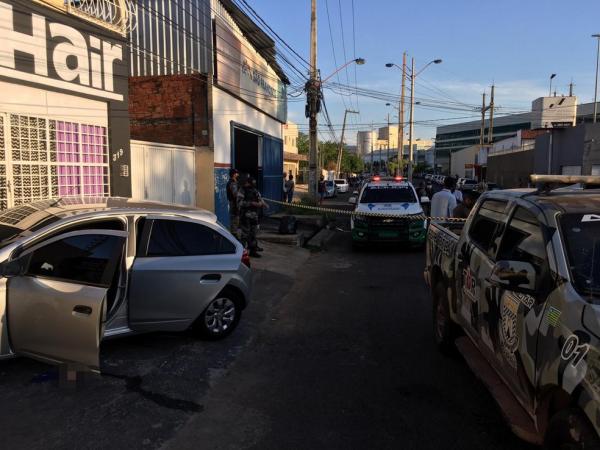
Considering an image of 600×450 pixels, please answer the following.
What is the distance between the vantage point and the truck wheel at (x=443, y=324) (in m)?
5.38

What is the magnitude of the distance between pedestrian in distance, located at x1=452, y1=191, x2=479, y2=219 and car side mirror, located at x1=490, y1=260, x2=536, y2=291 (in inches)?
232

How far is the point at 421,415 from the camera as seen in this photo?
13.8 feet

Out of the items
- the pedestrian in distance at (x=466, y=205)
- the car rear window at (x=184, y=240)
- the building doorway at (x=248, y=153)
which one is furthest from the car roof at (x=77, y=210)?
the building doorway at (x=248, y=153)

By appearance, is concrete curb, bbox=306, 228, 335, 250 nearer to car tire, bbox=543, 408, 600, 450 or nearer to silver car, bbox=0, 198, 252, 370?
silver car, bbox=0, 198, 252, 370

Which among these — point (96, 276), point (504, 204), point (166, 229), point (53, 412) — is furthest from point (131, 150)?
point (504, 204)

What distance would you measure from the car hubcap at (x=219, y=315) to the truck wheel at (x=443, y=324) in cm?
233

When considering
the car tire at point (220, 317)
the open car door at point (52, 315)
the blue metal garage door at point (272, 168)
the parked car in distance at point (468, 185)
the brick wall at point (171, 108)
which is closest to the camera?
the open car door at point (52, 315)

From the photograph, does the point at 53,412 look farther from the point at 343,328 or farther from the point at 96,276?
the point at 343,328

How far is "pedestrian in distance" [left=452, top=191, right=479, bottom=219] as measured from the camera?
346 inches

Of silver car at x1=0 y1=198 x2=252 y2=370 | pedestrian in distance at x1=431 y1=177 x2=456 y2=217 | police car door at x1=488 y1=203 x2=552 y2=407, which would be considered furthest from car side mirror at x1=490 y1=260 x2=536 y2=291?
pedestrian in distance at x1=431 y1=177 x2=456 y2=217

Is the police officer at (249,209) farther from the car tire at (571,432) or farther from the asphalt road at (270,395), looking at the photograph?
the car tire at (571,432)

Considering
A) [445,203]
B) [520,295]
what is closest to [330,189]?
[445,203]

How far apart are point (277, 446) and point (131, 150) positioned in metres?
9.25

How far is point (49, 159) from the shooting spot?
30.8 feet
